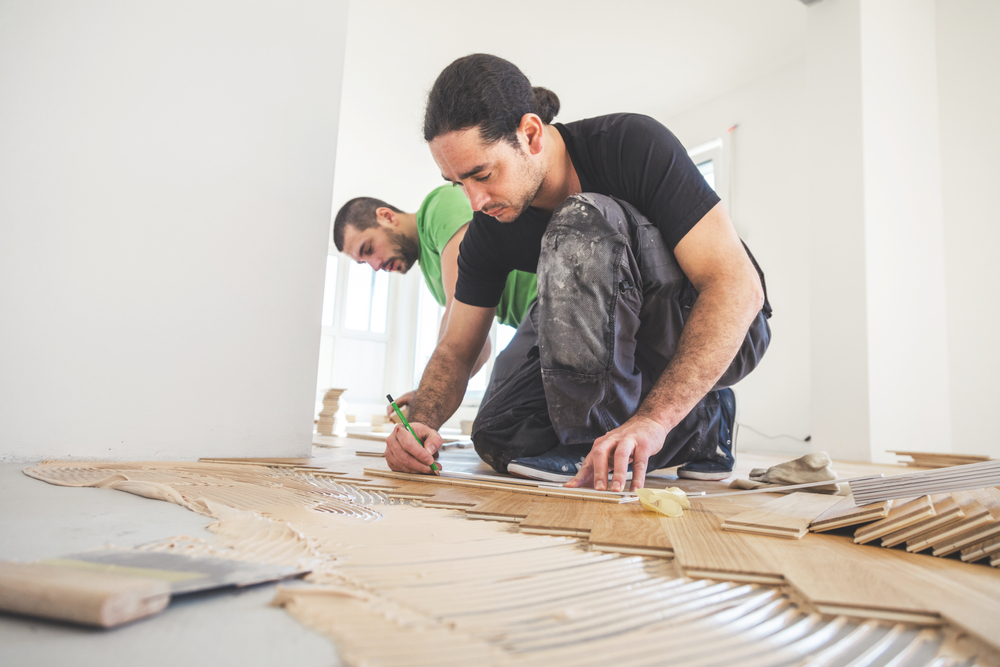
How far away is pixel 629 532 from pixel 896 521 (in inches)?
12.5

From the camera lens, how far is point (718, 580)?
1.75 feet

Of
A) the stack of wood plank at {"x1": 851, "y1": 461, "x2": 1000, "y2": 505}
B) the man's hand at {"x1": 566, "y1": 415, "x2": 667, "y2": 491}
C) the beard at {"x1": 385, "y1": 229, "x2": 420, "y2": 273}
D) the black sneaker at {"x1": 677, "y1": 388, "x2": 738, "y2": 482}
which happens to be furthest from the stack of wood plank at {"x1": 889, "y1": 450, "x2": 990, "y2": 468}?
the beard at {"x1": 385, "y1": 229, "x2": 420, "y2": 273}

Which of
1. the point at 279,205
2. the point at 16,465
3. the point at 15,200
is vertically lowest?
the point at 16,465

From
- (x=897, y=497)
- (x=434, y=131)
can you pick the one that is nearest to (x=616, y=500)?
(x=897, y=497)

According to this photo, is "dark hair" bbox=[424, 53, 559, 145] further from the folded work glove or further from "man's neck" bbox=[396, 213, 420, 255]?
"man's neck" bbox=[396, 213, 420, 255]

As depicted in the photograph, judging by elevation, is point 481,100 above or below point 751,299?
above

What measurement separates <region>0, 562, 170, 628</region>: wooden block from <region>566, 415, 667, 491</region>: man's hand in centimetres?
72

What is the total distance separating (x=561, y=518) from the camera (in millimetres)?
805

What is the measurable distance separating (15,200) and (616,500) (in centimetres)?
150

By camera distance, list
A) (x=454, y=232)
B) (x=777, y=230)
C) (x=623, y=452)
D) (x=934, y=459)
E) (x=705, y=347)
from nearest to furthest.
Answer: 1. (x=623, y=452)
2. (x=705, y=347)
3. (x=454, y=232)
4. (x=934, y=459)
5. (x=777, y=230)

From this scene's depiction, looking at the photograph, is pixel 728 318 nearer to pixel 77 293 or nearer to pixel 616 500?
pixel 616 500

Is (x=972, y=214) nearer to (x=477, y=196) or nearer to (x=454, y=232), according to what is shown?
(x=454, y=232)

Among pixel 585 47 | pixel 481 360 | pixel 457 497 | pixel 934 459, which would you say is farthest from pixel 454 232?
pixel 585 47

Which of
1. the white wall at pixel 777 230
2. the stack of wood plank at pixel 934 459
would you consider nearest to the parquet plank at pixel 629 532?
the stack of wood plank at pixel 934 459
